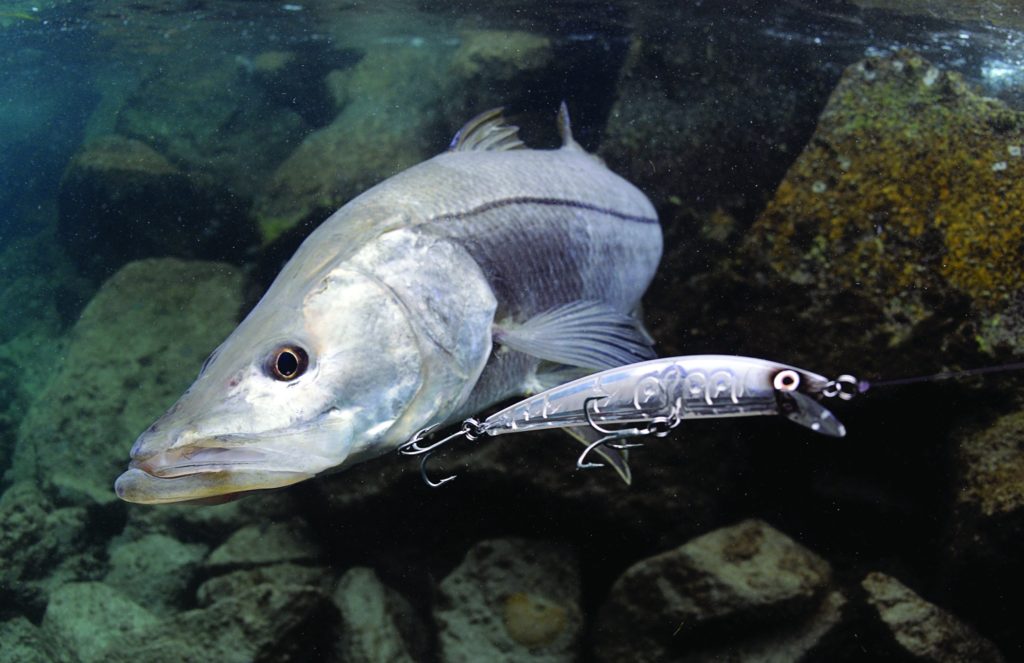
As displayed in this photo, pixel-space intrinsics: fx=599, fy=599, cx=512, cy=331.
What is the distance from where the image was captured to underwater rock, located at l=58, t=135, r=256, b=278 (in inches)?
334

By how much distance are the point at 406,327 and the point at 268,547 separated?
3616 millimetres

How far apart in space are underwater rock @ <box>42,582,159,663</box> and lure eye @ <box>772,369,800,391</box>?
16.2 ft

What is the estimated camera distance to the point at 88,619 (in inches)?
184

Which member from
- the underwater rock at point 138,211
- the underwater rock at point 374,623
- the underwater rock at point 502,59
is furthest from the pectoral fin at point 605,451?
the underwater rock at point 502,59

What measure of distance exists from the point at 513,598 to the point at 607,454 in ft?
6.04

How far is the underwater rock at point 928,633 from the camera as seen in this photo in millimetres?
3057

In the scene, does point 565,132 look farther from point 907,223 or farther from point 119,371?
point 119,371

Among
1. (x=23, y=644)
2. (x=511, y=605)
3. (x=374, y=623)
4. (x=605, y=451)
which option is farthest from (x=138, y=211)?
(x=605, y=451)

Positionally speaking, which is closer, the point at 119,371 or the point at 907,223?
Answer: the point at 907,223

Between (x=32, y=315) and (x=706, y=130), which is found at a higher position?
(x=706, y=130)

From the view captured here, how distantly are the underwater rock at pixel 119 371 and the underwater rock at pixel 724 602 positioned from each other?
17.3 feet

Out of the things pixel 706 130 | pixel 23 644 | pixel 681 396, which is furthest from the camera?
pixel 706 130

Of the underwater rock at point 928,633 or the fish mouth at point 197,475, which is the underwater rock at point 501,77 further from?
the fish mouth at point 197,475

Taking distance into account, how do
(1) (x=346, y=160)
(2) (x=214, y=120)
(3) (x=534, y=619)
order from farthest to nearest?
(2) (x=214, y=120) → (1) (x=346, y=160) → (3) (x=534, y=619)
